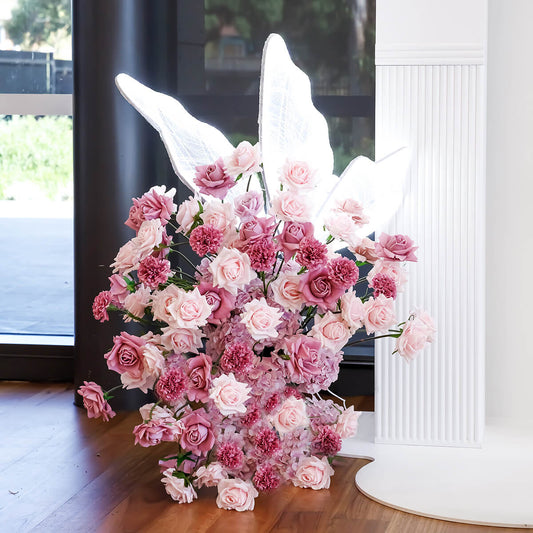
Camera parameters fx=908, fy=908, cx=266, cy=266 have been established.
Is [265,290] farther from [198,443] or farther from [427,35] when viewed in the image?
[427,35]

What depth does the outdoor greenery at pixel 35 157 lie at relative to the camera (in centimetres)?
333

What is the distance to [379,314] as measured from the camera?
2.14m

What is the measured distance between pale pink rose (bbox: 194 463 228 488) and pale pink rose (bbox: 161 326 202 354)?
0.91ft

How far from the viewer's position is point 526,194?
268 cm

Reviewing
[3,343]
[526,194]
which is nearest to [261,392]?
[526,194]

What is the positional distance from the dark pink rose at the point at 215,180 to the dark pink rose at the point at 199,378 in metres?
0.38

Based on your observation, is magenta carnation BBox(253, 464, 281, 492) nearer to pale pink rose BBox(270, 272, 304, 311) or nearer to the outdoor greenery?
pale pink rose BBox(270, 272, 304, 311)

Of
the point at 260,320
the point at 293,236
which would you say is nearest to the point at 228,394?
the point at 260,320

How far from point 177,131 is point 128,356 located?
59 cm

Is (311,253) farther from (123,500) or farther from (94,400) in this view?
(123,500)

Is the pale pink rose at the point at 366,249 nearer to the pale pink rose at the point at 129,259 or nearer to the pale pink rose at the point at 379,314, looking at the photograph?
the pale pink rose at the point at 379,314

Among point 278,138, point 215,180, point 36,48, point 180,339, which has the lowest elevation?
point 180,339

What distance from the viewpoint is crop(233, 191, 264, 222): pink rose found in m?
2.18

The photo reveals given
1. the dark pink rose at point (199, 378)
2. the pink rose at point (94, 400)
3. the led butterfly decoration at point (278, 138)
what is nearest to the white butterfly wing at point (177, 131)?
the led butterfly decoration at point (278, 138)
